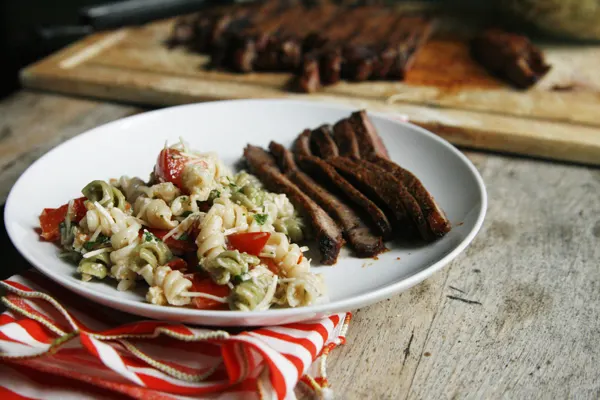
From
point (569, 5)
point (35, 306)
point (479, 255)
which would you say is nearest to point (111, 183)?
point (35, 306)

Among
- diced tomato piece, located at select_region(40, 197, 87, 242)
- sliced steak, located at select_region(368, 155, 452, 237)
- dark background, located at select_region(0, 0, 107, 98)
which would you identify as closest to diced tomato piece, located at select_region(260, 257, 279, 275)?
sliced steak, located at select_region(368, 155, 452, 237)

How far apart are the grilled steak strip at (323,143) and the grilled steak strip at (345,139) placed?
4 centimetres

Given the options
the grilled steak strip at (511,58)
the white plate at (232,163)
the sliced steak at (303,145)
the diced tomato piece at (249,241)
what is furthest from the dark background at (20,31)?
the diced tomato piece at (249,241)

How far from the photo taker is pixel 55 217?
3.30m

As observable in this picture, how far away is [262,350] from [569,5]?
17.8 feet

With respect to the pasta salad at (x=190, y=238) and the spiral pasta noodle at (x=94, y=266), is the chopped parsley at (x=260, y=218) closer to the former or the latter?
the pasta salad at (x=190, y=238)

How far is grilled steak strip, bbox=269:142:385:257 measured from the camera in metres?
3.32

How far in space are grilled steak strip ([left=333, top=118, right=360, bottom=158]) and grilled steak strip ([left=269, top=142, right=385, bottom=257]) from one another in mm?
344

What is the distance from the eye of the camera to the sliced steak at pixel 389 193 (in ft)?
11.1

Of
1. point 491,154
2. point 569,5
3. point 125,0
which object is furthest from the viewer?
point 125,0

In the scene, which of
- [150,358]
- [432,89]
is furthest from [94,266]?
[432,89]

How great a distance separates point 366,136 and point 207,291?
1812 millimetres

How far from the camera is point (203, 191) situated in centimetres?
323

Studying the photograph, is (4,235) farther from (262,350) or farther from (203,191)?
(262,350)
